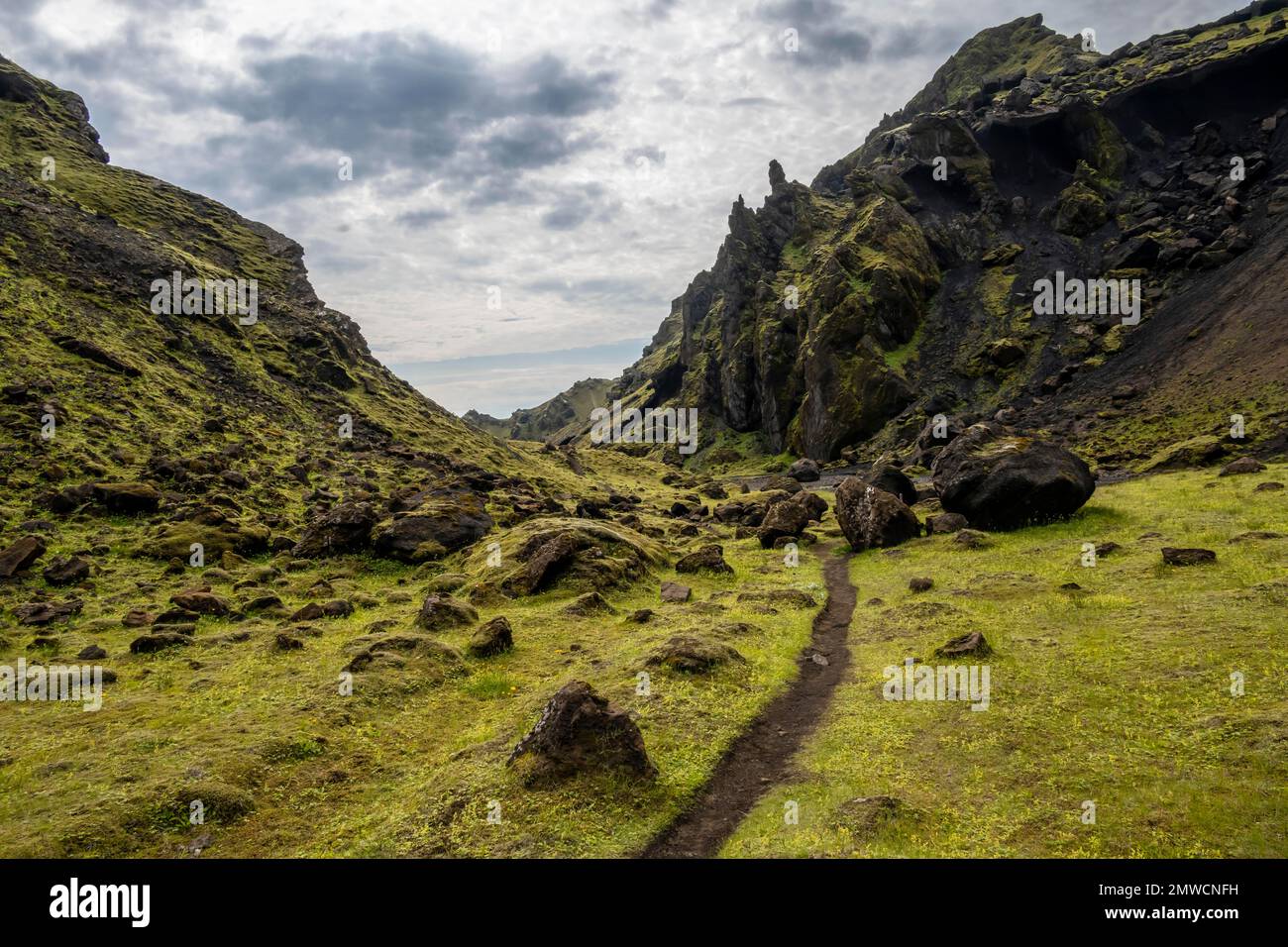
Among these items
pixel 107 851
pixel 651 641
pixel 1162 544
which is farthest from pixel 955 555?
pixel 107 851

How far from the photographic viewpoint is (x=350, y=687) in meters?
21.4

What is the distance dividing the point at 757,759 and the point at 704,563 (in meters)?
24.6

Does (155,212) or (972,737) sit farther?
(155,212)

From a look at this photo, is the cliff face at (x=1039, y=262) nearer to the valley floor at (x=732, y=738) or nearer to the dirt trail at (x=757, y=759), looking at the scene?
the valley floor at (x=732, y=738)

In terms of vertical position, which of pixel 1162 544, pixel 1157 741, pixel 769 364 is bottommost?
pixel 1157 741

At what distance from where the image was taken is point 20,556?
97.1 feet

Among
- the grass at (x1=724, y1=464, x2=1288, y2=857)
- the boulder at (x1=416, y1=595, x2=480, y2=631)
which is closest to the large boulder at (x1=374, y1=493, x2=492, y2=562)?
the boulder at (x1=416, y1=595, x2=480, y2=631)

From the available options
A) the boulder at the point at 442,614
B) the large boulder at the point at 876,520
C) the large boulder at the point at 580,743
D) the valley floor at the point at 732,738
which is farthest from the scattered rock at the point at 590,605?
the large boulder at the point at 876,520

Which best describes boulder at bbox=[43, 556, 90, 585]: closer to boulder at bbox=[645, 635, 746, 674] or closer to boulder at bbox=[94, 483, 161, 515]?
boulder at bbox=[94, 483, 161, 515]

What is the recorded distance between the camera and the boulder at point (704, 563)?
4159 centimetres

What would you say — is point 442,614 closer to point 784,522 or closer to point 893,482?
point 784,522

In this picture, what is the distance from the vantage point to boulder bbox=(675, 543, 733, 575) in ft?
136
